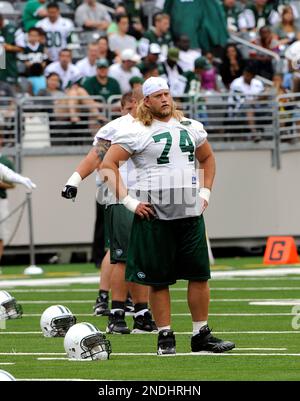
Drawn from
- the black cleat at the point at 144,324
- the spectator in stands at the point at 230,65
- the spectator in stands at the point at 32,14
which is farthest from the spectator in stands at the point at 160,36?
the black cleat at the point at 144,324

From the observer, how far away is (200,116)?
2391cm

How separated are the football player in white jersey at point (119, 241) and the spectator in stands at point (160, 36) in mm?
11795

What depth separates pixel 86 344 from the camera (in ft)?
35.4

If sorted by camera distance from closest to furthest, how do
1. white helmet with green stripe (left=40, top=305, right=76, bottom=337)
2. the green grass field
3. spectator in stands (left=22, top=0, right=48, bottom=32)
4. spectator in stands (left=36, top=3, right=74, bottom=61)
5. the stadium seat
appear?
the green grass field < white helmet with green stripe (left=40, top=305, right=76, bottom=337) < the stadium seat < spectator in stands (left=36, top=3, right=74, bottom=61) < spectator in stands (left=22, top=0, right=48, bottom=32)

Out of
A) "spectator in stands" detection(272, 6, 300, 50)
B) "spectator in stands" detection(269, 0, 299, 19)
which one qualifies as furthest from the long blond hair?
"spectator in stands" detection(269, 0, 299, 19)

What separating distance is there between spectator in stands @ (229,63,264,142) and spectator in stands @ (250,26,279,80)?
4.56 ft

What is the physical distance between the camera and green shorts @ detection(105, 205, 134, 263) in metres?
13.2

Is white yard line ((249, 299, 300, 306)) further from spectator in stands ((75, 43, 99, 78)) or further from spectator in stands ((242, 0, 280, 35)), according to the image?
spectator in stands ((242, 0, 280, 35))

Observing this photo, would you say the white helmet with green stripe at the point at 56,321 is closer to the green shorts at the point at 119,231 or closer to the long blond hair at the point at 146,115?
the green shorts at the point at 119,231

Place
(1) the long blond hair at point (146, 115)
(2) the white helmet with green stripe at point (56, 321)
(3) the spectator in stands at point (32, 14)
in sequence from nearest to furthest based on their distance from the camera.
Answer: (1) the long blond hair at point (146, 115) → (2) the white helmet with green stripe at point (56, 321) → (3) the spectator in stands at point (32, 14)

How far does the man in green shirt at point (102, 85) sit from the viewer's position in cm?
2339

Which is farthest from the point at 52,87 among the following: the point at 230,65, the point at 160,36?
→ the point at 230,65

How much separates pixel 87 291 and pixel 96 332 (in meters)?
6.66
